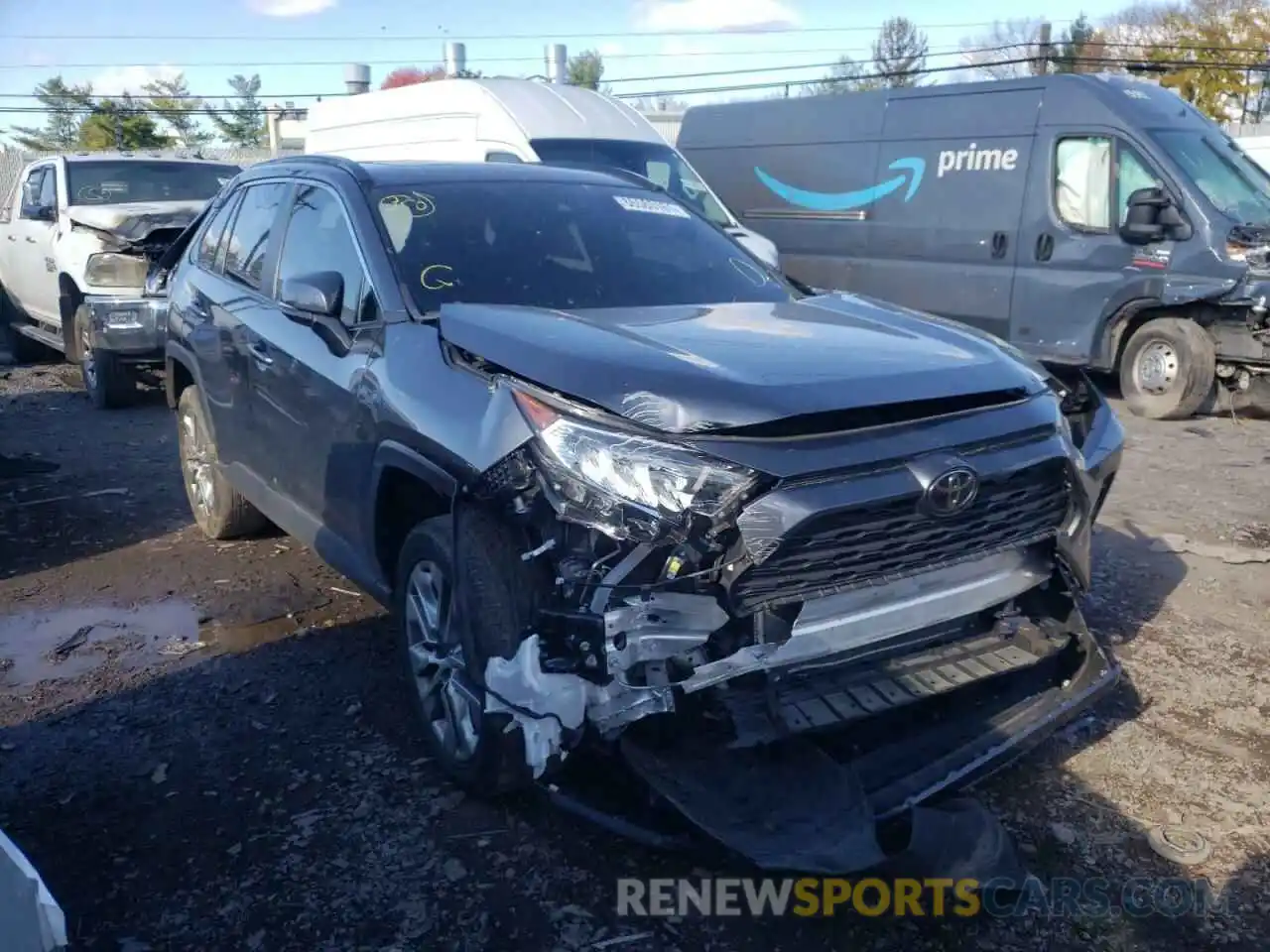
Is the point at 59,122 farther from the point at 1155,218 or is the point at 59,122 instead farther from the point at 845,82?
the point at 1155,218

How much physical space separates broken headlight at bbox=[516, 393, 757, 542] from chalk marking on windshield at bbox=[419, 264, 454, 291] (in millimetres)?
1220

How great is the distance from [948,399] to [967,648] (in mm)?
753

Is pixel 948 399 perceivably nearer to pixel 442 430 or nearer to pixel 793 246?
pixel 442 430

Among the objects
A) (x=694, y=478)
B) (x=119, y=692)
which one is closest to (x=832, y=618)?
Answer: (x=694, y=478)

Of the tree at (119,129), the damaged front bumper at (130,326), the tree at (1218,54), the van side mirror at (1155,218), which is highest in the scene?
the tree at (1218,54)

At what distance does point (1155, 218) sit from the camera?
28.1ft

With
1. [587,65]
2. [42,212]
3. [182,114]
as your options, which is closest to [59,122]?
[182,114]

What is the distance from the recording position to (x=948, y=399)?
10.2 feet

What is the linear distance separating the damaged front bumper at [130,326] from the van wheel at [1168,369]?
758 centimetres

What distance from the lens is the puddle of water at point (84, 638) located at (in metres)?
4.41

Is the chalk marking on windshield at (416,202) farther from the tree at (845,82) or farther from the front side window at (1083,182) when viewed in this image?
the tree at (845,82)

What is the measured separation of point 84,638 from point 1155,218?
7.75 metres

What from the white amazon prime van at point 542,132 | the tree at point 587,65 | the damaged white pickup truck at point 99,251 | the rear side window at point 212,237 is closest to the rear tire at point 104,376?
the damaged white pickup truck at point 99,251

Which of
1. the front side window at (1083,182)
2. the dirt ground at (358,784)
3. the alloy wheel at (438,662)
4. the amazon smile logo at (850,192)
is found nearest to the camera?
the dirt ground at (358,784)
